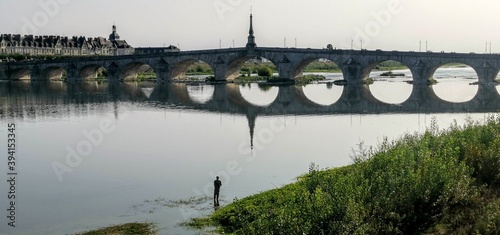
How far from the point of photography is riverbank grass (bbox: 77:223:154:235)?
13.6m

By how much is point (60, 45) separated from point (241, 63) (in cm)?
6711

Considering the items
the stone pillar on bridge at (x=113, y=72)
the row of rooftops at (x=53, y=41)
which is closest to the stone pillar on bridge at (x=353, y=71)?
the stone pillar on bridge at (x=113, y=72)

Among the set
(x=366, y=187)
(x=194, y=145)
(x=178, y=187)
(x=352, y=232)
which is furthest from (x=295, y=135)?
(x=352, y=232)

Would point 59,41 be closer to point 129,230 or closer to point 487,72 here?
point 487,72

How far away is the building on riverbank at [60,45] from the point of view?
399 feet

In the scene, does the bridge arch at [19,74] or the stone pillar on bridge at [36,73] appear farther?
the bridge arch at [19,74]

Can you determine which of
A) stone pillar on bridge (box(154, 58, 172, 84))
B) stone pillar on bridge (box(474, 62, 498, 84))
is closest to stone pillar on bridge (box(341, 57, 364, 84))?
stone pillar on bridge (box(474, 62, 498, 84))

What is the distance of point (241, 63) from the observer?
83438 mm

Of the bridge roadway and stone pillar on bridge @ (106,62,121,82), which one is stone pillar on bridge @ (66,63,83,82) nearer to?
the bridge roadway

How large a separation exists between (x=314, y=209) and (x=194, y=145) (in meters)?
15.2

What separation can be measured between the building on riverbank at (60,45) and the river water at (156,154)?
86.2 m

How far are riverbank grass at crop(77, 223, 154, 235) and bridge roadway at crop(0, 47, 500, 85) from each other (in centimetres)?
5847

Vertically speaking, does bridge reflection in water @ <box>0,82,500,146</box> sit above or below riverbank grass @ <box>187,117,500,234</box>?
above

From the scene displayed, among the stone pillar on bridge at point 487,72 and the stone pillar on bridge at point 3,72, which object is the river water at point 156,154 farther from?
the stone pillar on bridge at point 3,72
